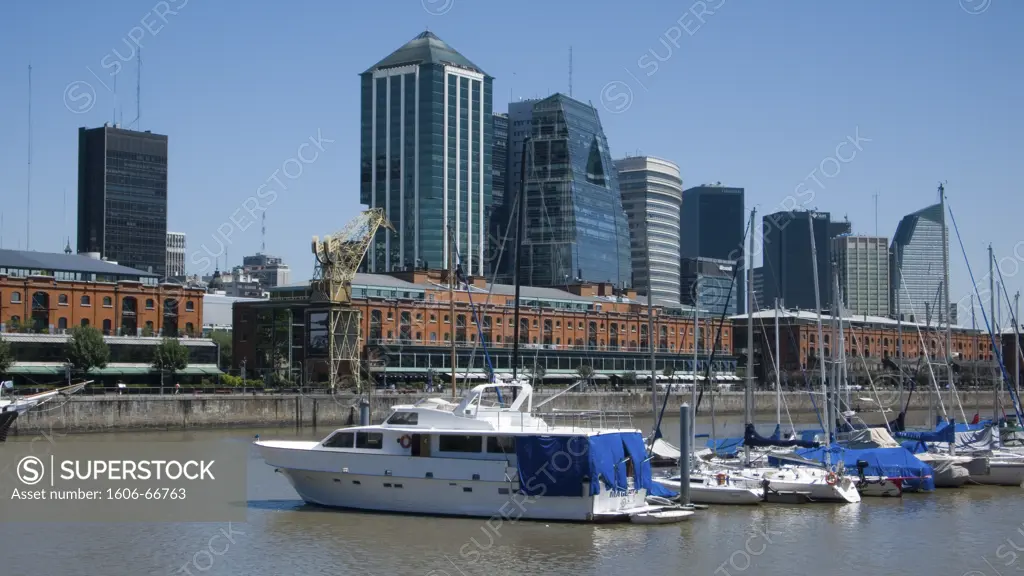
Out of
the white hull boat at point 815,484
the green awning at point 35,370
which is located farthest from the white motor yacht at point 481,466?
the green awning at point 35,370

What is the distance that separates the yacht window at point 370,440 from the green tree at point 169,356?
62.9 meters

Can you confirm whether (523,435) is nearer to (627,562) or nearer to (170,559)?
(627,562)

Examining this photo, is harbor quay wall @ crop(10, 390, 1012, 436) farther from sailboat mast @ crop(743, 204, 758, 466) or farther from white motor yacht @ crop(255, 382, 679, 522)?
white motor yacht @ crop(255, 382, 679, 522)

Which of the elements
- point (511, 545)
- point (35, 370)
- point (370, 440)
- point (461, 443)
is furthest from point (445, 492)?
point (35, 370)

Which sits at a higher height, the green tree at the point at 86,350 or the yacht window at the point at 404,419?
the green tree at the point at 86,350

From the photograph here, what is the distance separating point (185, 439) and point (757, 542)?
153 ft

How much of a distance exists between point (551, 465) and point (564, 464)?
0.46 m

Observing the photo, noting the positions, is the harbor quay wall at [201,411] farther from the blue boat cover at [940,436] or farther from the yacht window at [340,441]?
the yacht window at [340,441]

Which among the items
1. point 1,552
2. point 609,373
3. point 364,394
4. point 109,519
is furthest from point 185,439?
point 609,373

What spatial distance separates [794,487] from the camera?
52625mm

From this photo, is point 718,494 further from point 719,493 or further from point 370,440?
point 370,440

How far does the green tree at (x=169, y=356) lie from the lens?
347ft

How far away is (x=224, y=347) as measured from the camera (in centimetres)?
15488

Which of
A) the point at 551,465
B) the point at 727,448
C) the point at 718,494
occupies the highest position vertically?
the point at 551,465
